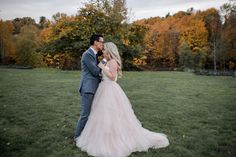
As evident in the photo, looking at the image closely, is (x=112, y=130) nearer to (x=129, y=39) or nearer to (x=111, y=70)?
(x=111, y=70)

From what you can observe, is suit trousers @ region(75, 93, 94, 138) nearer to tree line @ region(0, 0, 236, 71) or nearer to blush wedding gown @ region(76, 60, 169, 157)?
blush wedding gown @ region(76, 60, 169, 157)

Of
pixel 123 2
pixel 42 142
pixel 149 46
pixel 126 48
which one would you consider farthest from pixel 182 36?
pixel 42 142

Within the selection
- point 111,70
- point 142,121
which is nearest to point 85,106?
point 111,70

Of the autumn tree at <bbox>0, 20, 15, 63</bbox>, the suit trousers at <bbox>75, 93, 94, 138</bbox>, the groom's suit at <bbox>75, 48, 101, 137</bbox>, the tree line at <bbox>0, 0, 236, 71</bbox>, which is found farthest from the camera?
the autumn tree at <bbox>0, 20, 15, 63</bbox>

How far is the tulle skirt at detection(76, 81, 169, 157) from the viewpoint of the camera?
22.8 ft

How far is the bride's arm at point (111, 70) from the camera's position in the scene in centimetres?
731

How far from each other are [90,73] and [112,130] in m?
1.62

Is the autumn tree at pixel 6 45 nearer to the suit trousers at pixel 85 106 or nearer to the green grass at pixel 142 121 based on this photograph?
the green grass at pixel 142 121

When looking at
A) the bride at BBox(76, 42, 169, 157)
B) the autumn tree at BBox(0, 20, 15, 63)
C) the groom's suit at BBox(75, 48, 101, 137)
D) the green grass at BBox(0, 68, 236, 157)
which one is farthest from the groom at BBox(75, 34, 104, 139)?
the autumn tree at BBox(0, 20, 15, 63)

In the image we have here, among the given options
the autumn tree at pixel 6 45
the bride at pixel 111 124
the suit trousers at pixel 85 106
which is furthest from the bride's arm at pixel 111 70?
the autumn tree at pixel 6 45

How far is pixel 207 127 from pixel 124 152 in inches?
157

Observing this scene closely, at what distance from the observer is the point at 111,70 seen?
7363mm

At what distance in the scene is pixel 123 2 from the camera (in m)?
46.7

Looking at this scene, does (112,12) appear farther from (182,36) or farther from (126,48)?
(182,36)
